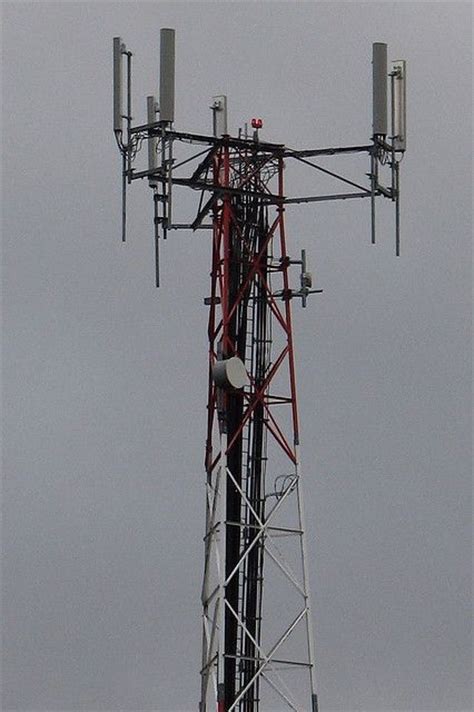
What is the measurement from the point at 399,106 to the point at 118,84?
688 centimetres

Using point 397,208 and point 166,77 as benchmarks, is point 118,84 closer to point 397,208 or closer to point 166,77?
point 166,77

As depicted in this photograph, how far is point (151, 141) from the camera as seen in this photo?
214ft

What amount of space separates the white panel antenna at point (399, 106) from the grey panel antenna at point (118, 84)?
6.65m

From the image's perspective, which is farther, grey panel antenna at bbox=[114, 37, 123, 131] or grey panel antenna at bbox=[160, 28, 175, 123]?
grey panel antenna at bbox=[114, 37, 123, 131]

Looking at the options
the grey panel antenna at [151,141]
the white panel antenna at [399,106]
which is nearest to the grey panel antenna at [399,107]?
the white panel antenna at [399,106]

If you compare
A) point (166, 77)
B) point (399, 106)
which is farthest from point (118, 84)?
point (399, 106)

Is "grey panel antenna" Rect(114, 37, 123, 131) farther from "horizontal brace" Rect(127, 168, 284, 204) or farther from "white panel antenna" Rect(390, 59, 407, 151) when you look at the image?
"white panel antenna" Rect(390, 59, 407, 151)

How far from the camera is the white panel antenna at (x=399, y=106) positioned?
6475cm

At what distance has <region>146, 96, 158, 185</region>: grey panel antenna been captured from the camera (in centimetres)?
6425

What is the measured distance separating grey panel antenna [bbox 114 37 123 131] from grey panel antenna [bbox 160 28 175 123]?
131cm

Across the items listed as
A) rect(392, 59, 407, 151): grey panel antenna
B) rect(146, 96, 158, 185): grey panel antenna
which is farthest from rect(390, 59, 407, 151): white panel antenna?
rect(146, 96, 158, 185): grey panel antenna

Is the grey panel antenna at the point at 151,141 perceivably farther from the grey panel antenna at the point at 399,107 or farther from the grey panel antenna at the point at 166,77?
the grey panel antenna at the point at 399,107

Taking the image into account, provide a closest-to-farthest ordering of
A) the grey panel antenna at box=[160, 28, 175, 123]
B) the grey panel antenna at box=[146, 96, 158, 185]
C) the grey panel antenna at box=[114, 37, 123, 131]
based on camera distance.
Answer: the grey panel antenna at box=[160, 28, 175, 123]
the grey panel antenna at box=[114, 37, 123, 131]
the grey panel antenna at box=[146, 96, 158, 185]

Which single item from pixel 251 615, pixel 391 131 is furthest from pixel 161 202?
pixel 251 615
